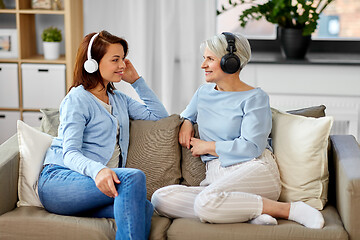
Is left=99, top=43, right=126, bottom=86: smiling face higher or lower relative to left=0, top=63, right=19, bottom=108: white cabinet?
higher

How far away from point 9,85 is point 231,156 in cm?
199

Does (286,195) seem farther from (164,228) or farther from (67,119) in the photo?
(67,119)

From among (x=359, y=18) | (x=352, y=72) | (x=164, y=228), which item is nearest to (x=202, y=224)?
(x=164, y=228)

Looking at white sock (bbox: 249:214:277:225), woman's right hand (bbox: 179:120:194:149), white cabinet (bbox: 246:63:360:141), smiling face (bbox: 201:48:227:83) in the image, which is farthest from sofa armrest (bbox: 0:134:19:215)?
white cabinet (bbox: 246:63:360:141)

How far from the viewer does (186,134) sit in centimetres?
249

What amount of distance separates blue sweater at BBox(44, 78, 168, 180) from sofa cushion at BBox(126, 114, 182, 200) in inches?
2.6

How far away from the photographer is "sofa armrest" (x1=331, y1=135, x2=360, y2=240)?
6.86ft

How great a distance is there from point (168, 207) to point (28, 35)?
2.11 m

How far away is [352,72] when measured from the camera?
3.58 meters

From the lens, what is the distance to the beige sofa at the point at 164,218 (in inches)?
82.8

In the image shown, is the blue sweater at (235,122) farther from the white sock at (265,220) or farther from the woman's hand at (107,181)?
the woman's hand at (107,181)

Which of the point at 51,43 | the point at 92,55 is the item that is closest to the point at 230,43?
the point at 92,55

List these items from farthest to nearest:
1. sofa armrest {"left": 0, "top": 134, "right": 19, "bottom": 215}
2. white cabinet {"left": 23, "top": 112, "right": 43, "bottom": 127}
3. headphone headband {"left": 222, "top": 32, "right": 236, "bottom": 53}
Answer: white cabinet {"left": 23, "top": 112, "right": 43, "bottom": 127}, headphone headband {"left": 222, "top": 32, "right": 236, "bottom": 53}, sofa armrest {"left": 0, "top": 134, "right": 19, "bottom": 215}

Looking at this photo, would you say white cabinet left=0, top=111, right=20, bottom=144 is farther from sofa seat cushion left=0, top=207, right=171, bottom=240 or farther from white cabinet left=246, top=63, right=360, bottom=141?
sofa seat cushion left=0, top=207, right=171, bottom=240
